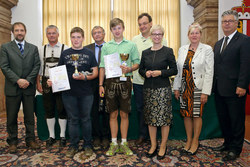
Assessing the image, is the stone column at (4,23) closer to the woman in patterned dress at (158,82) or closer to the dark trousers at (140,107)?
the dark trousers at (140,107)

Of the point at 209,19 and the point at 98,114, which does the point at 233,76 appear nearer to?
the point at 98,114

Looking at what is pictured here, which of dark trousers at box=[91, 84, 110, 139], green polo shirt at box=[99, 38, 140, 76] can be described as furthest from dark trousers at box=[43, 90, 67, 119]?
green polo shirt at box=[99, 38, 140, 76]

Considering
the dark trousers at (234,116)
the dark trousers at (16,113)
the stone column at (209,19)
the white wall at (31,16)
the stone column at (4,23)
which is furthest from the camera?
the white wall at (31,16)

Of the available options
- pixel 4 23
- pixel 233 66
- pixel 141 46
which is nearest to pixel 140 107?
pixel 141 46

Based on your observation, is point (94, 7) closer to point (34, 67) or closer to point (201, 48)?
point (34, 67)

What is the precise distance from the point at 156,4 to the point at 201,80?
403cm

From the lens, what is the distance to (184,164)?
2211 millimetres

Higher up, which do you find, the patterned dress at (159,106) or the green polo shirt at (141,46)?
the green polo shirt at (141,46)

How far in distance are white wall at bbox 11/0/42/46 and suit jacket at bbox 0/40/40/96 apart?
3224 mm

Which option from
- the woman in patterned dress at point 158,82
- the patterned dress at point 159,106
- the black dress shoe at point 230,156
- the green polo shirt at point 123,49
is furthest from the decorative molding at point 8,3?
the black dress shoe at point 230,156

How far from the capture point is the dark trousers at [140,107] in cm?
280

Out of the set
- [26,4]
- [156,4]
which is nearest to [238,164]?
[156,4]

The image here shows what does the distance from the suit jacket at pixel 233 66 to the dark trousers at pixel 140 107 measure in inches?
39.7

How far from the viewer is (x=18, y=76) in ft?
8.41
